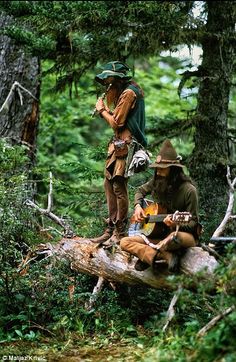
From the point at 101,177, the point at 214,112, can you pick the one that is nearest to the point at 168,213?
the point at 101,177

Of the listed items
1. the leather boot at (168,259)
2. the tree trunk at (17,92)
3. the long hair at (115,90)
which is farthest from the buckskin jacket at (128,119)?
the tree trunk at (17,92)

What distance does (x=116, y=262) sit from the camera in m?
6.76

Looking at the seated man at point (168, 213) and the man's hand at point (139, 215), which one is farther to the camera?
the man's hand at point (139, 215)

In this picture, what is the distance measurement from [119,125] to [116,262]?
175 cm

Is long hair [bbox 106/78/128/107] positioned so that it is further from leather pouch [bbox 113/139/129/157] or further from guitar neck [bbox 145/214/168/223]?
guitar neck [bbox 145/214/168/223]

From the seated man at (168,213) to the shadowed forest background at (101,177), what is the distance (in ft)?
1.46

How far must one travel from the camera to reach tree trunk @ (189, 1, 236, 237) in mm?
9367

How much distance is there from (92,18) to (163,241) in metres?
4.23

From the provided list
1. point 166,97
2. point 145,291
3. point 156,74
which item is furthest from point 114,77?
point 156,74

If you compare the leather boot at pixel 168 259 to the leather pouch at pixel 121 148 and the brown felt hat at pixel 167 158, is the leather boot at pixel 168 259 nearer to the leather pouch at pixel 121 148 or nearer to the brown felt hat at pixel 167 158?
the brown felt hat at pixel 167 158

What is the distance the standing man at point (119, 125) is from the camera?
6867mm

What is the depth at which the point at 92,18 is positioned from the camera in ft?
27.6

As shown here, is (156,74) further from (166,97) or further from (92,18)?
(92,18)

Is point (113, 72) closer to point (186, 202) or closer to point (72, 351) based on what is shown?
point (186, 202)
